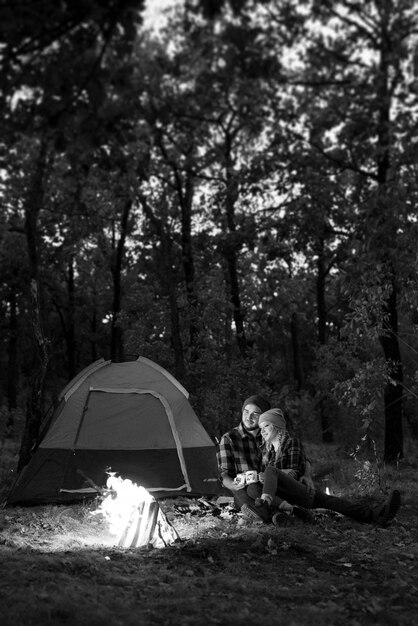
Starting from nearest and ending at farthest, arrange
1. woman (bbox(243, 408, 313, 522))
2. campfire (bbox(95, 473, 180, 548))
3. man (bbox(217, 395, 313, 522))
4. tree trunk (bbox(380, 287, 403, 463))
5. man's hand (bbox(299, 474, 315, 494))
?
1. campfire (bbox(95, 473, 180, 548))
2. woman (bbox(243, 408, 313, 522))
3. man's hand (bbox(299, 474, 315, 494))
4. man (bbox(217, 395, 313, 522))
5. tree trunk (bbox(380, 287, 403, 463))

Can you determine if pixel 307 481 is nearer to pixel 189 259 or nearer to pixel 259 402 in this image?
Answer: pixel 259 402

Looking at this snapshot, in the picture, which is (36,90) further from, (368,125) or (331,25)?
(331,25)

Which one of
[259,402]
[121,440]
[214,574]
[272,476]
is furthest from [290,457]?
[121,440]

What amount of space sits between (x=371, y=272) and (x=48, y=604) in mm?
5405

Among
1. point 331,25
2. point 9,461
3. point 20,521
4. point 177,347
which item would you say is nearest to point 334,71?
point 331,25

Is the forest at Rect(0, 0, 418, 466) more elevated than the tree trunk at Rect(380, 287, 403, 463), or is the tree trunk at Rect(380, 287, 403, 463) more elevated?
the forest at Rect(0, 0, 418, 466)

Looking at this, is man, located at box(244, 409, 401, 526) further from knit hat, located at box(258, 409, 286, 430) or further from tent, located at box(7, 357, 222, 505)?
tent, located at box(7, 357, 222, 505)

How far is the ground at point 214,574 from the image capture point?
13.0ft

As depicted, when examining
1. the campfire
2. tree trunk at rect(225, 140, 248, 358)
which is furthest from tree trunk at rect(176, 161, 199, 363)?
the campfire

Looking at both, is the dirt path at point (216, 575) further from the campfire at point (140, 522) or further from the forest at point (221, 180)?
the forest at point (221, 180)

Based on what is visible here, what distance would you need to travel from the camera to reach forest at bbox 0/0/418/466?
3785mm

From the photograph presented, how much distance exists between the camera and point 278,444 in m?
6.85

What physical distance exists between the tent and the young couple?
174 centimetres

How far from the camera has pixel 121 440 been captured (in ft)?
29.7
